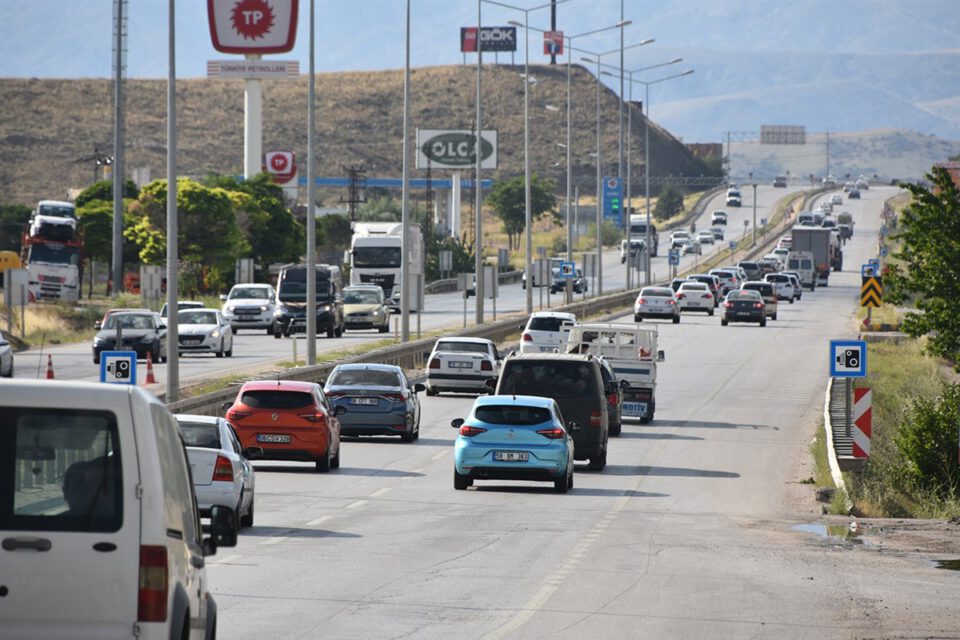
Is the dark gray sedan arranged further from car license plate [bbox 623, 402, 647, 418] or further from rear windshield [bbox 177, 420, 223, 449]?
rear windshield [bbox 177, 420, 223, 449]

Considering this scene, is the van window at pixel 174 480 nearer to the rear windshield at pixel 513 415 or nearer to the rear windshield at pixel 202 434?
the rear windshield at pixel 202 434

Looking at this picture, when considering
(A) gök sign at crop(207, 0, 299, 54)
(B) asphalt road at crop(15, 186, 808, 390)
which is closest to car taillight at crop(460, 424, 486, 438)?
(B) asphalt road at crop(15, 186, 808, 390)

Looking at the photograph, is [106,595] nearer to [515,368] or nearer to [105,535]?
[105,535]

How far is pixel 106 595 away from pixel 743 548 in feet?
42.6

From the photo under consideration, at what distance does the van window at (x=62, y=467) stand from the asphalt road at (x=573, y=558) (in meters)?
4.91

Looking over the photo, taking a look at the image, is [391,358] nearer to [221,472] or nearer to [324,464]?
[324,464]

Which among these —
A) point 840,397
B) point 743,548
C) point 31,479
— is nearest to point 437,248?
point 840,397

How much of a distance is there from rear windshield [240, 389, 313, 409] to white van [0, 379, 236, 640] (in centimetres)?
1998

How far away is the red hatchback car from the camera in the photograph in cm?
2881

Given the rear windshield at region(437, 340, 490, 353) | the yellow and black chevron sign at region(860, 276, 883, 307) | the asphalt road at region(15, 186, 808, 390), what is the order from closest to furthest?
the rear windshield at region(437, 340, 490, 353)
the asphalt road at region(15, 186, 808, 390)
the yellow and black chevron sign at region(860, 276, 883, 307)

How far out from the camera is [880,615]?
1558 centimetres

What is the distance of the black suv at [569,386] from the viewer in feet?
98.1

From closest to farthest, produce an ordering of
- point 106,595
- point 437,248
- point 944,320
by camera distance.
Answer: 1. point 106,595
2. point 944,320
3. point 437,248

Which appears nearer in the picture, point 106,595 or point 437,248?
point 106,595
